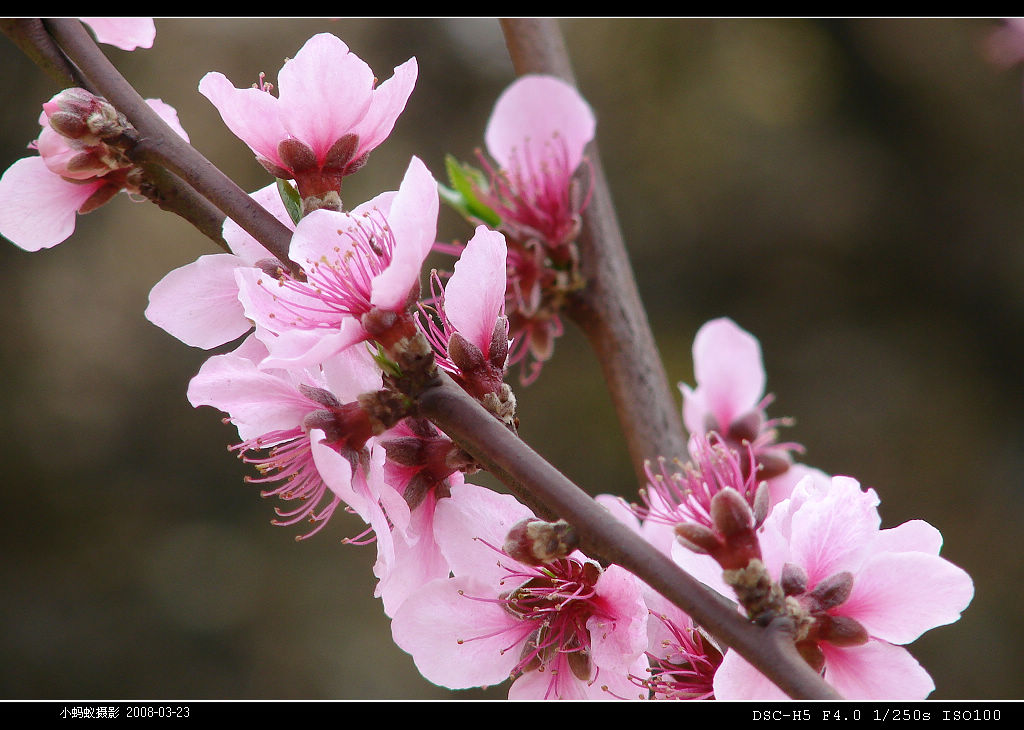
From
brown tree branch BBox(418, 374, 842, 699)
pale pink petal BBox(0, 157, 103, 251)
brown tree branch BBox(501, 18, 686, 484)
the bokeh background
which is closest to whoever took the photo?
brown tree branch BBox(418, 374, 842, 699)

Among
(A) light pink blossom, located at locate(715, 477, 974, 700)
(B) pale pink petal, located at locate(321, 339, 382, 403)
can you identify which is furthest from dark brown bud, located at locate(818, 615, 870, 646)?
(B) pale pink petal, located at locate(321, 339, 382, 403)

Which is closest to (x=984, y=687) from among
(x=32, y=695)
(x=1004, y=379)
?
(x=1004, y=379)

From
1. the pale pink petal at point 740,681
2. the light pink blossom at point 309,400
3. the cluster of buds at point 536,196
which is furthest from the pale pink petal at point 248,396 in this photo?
the cluster of buds at point 536,196

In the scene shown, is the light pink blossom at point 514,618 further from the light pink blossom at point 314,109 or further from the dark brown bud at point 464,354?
the light pink blossom at point 314,109

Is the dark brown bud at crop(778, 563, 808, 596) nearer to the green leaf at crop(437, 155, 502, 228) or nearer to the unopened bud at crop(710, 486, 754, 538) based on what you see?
the unopened bud at crop(710, 486, 754, 538)

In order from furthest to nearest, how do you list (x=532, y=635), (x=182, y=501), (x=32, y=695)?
(x=182, y=501)
(x=32, y=695)
(x=532, y=635)

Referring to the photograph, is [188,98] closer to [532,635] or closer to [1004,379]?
[532,635]

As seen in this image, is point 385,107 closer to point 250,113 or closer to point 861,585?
point 250,113
